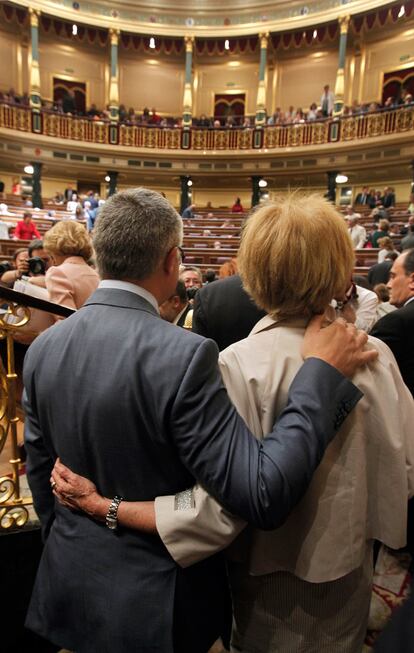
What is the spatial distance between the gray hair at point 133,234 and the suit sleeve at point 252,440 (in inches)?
9.5

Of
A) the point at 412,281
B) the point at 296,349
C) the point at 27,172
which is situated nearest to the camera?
the point at 296,349

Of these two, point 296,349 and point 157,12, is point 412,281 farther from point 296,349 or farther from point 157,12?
point 157,12

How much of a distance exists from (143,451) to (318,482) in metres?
0.35

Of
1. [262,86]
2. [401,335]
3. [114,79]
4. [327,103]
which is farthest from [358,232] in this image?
[114,79]

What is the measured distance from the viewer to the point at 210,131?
14805 mm

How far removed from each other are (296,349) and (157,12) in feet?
58.7

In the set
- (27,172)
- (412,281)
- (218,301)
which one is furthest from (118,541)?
A: (27,172)

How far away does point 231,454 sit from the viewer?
0.75 meters

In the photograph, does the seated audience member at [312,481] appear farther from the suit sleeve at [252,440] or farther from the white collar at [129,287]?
the white collar at [129,287]

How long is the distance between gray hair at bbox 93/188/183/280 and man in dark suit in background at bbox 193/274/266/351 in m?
0.88

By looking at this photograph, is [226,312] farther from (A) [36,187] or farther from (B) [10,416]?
(A) [36,187]

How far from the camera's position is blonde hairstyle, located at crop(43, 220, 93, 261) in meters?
2.12

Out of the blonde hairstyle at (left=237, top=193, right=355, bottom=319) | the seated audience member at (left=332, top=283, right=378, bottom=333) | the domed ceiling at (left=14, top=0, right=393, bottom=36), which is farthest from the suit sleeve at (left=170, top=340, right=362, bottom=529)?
the domed ceiling at (left=14, top=0, right=393, bottom=36)

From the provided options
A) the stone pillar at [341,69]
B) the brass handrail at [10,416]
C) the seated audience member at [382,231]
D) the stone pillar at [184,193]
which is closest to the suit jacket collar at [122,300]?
the brass handrail at [10,416]
